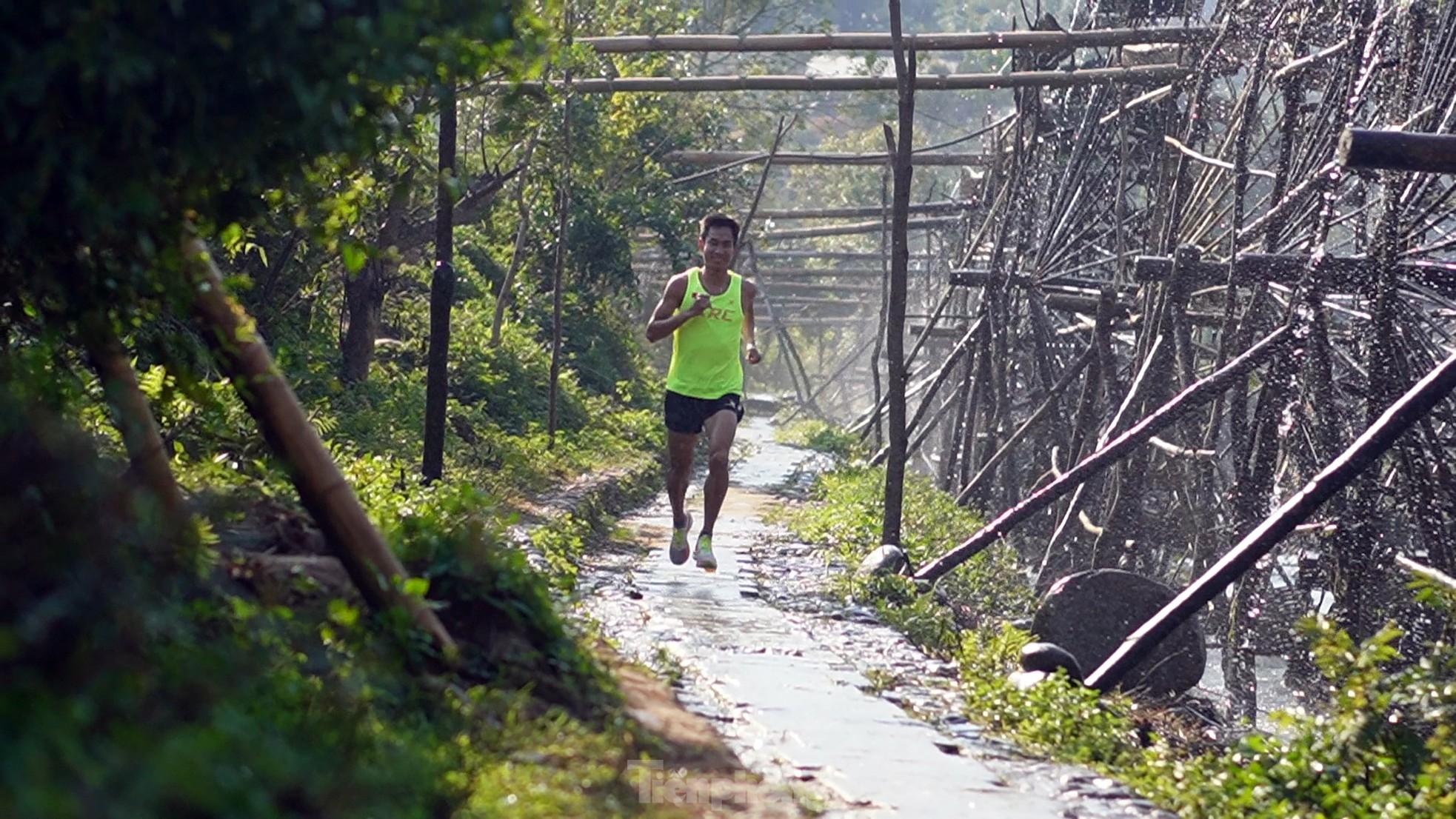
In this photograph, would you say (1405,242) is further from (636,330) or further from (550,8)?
(636,330)

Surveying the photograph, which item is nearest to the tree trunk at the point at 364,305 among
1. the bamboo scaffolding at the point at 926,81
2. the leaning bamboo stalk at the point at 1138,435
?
the bamboo scaffolding at the point at 926,81

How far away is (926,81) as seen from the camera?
47.4 feet

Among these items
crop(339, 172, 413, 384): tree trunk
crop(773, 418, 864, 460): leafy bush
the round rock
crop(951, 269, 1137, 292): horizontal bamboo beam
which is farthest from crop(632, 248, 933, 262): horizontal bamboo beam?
the round rock

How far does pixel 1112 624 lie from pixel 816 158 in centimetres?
1111

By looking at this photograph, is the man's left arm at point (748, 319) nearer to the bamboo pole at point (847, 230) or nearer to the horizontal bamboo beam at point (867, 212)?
the horizontal bamboo beam at point (867, 212)

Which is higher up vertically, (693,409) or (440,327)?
(440,327)

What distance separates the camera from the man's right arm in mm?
9742

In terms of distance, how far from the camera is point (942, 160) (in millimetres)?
20703

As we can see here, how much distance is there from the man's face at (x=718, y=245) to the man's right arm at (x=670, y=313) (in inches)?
7.1

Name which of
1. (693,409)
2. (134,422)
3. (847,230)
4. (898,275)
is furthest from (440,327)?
(847,230)

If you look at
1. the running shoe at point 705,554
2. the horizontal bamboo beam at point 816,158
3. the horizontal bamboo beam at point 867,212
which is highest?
the horizontal bamboo beam at point 816,158

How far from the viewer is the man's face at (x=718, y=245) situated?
9.77 metres

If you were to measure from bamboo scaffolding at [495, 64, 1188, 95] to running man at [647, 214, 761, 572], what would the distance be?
4510mm

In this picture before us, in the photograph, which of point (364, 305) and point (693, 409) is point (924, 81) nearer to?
point (364, 305)
